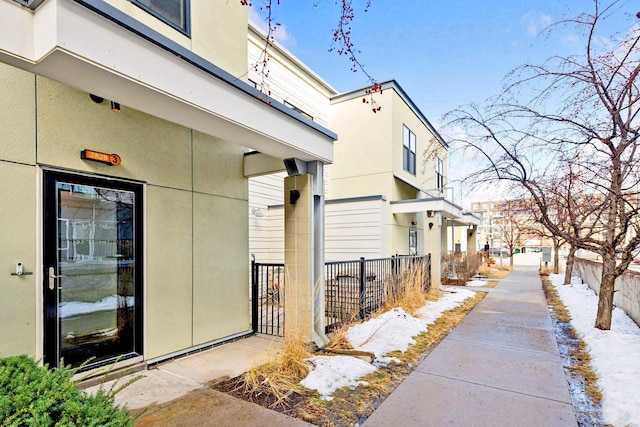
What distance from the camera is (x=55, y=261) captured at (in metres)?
3.35

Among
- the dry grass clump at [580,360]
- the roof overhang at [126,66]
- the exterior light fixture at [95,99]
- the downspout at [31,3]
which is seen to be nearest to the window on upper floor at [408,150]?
the dry grass clump at [580,360]

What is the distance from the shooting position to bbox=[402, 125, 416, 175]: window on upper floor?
42.3 feet

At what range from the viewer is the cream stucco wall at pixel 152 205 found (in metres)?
3.07

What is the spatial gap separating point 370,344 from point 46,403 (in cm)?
425

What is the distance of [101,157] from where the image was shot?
12.2ft

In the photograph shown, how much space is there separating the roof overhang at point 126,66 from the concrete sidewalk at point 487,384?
3.25m

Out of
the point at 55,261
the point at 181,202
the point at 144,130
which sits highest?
the point at 144,130

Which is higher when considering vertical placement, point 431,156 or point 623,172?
point 431,156

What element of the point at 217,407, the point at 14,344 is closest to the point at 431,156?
the point at 217,407

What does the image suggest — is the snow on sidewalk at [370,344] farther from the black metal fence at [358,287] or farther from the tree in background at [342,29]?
the tree in background at [342,29]

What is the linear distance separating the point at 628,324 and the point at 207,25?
28.1 ft

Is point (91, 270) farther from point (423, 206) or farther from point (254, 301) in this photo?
point (423, 206)

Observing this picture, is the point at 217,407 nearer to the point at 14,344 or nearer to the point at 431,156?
the point at 14,344

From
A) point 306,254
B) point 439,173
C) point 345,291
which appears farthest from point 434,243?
point 439,173
